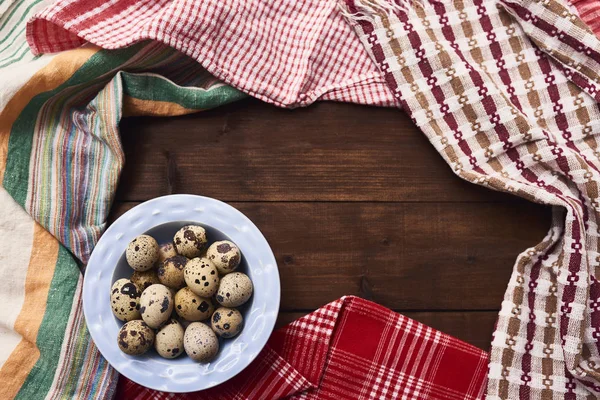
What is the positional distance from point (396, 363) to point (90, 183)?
0.47m

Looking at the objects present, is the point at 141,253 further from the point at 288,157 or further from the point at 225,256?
the point at 288,157

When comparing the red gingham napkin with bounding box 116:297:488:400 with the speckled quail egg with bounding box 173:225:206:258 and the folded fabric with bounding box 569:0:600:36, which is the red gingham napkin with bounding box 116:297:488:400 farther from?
the folded fabric with bounding box 569:0:600:36

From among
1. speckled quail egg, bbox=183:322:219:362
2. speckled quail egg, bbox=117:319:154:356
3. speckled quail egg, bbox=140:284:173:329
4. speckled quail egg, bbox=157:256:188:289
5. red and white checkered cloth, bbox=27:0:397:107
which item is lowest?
speckled quail egg, bbox=117:319:154:356

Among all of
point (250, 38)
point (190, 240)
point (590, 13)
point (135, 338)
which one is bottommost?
point (135, 338)

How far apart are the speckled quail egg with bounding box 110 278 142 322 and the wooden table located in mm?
143

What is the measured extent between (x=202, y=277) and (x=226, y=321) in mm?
58

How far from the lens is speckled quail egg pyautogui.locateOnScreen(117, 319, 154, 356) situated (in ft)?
2.07

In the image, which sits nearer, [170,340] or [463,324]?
[170,340]

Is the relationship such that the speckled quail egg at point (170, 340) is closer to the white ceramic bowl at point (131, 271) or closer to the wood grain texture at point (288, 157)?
the white ceramic bowl at point (131, 271)

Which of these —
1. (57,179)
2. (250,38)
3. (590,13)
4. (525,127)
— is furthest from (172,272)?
(590,13)

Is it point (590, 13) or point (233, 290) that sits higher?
point (590, 13)

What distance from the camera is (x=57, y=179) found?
73cm

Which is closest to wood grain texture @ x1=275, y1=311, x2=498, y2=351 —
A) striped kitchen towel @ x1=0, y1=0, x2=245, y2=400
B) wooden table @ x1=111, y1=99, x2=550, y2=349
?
wooden table @ x1=111, y1=99, x2=550, y2=349

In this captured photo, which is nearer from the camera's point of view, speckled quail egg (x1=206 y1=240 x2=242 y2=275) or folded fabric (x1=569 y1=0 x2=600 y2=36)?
speckled quail egg (x1=206 y1=240 x2=242 y2=275)
